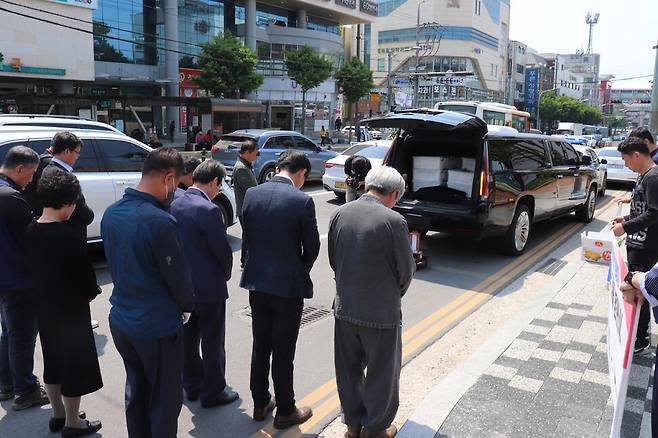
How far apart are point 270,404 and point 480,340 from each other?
2455 mm

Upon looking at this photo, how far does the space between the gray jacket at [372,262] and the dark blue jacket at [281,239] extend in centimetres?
28

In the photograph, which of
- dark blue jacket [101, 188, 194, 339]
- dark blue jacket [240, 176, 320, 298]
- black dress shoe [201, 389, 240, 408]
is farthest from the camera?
black dress shoe [201, 389, 240, 408]

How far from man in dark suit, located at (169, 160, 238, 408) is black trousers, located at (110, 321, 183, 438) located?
699 mm

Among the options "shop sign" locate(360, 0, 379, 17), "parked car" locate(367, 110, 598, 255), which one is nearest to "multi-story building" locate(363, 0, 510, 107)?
"shop sign" locate(360, 0, 379, 17)

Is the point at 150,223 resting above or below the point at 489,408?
above

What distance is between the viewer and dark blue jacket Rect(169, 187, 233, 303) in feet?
12.3

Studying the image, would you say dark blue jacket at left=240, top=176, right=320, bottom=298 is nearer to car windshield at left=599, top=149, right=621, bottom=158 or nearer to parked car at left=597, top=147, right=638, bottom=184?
parked car at left=597, top=147, right=638, bottom=184

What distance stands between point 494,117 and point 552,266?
23.7m

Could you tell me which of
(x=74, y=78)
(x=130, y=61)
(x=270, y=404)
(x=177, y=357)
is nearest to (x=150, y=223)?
(x=177, y=357)

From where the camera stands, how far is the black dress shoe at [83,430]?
362cm

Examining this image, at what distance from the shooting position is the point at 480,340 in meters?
5.54

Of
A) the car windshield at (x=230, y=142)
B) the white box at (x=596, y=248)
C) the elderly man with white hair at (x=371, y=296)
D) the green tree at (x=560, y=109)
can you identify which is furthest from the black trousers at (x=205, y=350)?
the green tree at (x=560, y=109)

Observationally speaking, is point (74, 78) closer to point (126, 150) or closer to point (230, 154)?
point (230, 154)

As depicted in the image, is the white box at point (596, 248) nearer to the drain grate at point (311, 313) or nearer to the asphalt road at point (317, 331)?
the asphalt road at point (317, 331)
